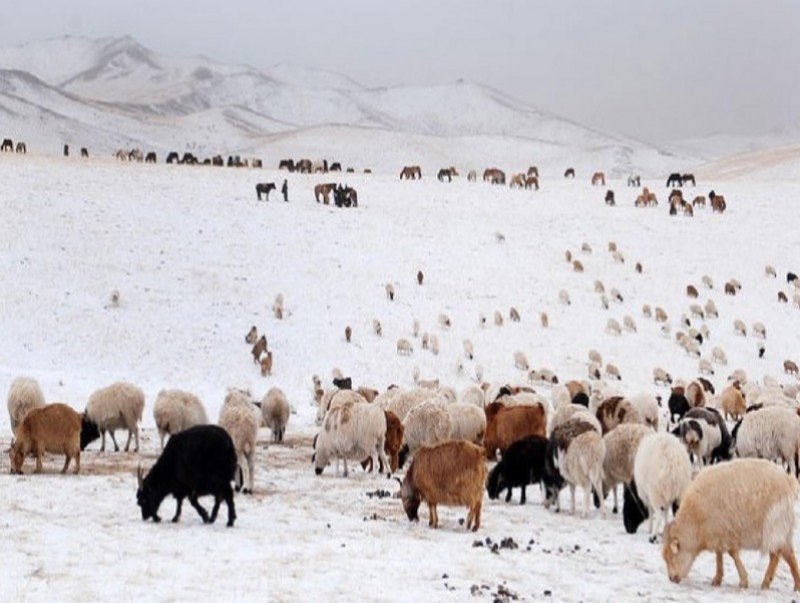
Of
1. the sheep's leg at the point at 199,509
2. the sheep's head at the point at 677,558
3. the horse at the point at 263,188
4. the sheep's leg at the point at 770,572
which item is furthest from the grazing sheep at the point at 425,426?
the horse at the point at 263,188

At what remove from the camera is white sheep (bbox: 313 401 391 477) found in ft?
54.8

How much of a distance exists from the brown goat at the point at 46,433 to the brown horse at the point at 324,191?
3819cm

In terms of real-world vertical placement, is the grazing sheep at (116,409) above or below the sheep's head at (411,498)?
above

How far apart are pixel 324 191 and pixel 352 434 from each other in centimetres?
3791

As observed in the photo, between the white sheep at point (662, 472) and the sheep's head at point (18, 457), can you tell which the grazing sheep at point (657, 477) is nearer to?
the white sheep at point (662, 472)

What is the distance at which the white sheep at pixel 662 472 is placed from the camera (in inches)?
485

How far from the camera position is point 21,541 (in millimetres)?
10633

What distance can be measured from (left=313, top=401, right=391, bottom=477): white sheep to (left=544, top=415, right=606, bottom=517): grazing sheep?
11.1 feet

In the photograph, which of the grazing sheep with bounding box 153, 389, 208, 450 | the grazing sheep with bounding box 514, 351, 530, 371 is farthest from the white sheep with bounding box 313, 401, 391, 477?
the grazing sheep with bounding box 514, 351, 530, 371

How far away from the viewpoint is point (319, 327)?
36781 mm

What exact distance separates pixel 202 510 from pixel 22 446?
4665 mm

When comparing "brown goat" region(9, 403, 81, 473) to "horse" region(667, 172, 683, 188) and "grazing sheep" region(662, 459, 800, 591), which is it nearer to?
"grazing sheep" region(662, 459, 800, 591)

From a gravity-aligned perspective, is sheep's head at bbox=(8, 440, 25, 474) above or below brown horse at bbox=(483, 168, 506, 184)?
below

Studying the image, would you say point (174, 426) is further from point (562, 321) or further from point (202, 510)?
point (562, 321)
